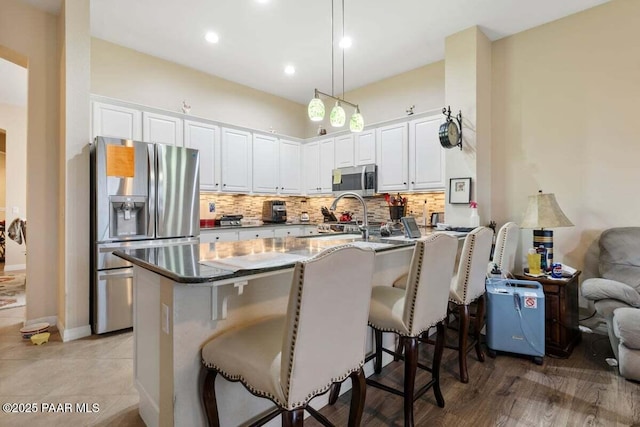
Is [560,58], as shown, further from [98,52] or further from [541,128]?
[98,52]

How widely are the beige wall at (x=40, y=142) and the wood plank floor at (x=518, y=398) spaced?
3.16 metres

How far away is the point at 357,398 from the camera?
53.9 inches

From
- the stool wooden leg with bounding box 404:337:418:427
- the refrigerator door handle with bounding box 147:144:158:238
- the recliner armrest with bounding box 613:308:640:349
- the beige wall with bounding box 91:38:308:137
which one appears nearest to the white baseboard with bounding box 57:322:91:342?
the refrigerator door handle with bounding box 147:144:158:238

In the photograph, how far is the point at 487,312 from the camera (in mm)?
2693

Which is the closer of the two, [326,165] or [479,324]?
[479,324]

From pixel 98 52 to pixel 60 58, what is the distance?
0.70 meters

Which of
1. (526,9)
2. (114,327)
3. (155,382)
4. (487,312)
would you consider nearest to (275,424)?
(155,382)

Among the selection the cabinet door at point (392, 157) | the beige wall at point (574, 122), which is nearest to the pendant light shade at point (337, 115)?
the cabinet door at point (392, 157)

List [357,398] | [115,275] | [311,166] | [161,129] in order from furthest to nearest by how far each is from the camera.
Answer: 1. [311,166]
2. [161,129]
3. [115,275]
4. [357,398]

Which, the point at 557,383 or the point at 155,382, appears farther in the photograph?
the point at 557,383

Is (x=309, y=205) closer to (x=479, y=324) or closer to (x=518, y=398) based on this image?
(x=479, y=324)

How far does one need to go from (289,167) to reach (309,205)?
0.96 metres

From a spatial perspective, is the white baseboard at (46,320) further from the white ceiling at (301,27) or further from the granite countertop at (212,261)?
the white ceiling at (301,27)

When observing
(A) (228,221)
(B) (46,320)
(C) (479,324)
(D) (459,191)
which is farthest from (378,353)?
(B) (46,320)
